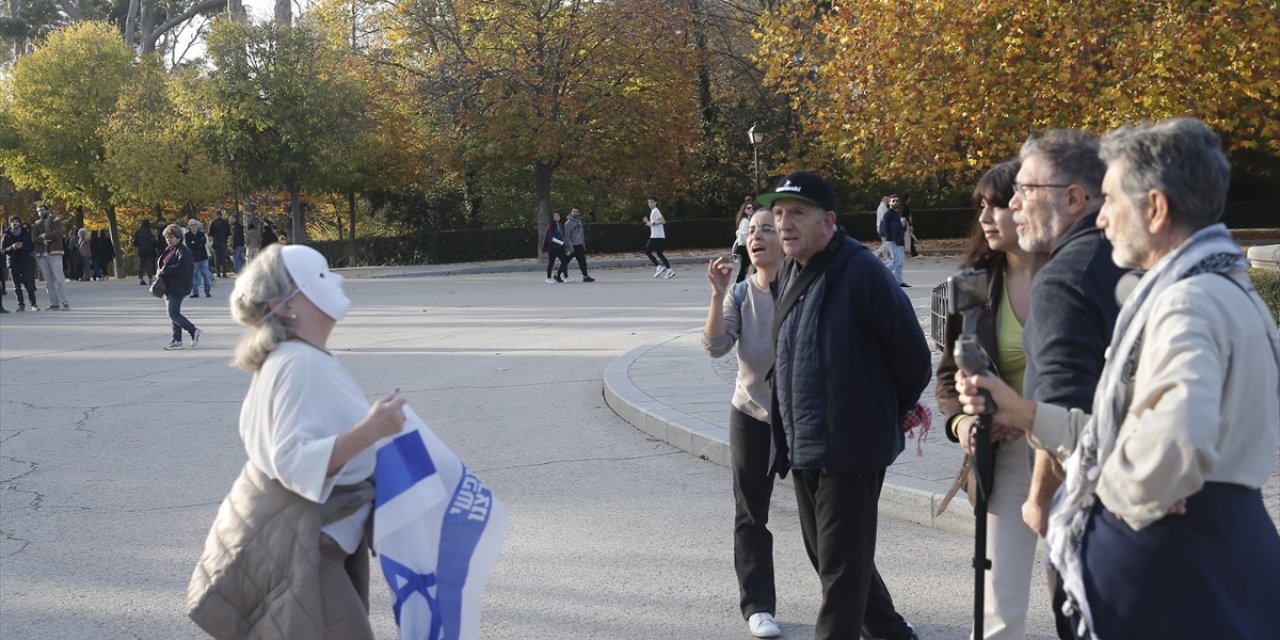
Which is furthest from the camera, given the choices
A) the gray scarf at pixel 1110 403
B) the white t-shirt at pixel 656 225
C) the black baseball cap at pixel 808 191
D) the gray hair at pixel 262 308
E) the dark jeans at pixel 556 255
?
the white t-shirt at pixel 656 225

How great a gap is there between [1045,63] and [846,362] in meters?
14.0

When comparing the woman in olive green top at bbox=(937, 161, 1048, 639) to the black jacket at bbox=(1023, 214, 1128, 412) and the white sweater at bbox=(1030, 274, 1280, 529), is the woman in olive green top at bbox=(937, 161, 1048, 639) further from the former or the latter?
the white sweater at bbox=(1030, 274, 1280, 529)

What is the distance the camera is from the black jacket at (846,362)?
4.09 m

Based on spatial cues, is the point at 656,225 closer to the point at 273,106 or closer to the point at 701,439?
the point at 273,106

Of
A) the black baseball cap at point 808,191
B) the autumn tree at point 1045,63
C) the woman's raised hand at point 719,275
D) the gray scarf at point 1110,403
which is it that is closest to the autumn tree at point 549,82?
the autumn tree at point 1045,63

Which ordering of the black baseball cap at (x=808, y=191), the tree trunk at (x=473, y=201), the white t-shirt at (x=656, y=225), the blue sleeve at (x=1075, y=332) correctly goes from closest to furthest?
the blue sleeve at (x=1075, y=332) < the black baseball cap at (x=808, y=191) < the white t-shirt at (x=656, y=225) < the tree trunk at (x=473, y=201)

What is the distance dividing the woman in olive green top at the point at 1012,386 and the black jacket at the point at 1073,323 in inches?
25.0

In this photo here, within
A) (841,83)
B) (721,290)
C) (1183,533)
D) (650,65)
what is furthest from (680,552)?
(650,65)

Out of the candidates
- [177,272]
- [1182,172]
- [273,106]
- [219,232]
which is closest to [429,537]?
[1182,172]

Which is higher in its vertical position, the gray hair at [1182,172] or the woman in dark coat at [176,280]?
the gray hair at [1182,172]

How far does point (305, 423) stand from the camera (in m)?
3.16

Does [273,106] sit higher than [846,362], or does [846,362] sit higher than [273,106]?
[273,106]

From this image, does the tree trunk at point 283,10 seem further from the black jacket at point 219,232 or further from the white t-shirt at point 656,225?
the white t-shirt at point 656,225

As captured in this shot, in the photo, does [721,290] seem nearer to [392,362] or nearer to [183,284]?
[392,362]
